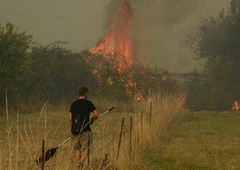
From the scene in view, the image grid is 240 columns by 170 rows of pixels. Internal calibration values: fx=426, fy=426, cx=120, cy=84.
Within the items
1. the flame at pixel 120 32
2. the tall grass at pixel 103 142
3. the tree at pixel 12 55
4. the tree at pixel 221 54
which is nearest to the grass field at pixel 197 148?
the tall grass at pixel 103 142

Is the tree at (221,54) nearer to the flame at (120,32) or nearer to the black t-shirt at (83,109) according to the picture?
the flame at (120,32)

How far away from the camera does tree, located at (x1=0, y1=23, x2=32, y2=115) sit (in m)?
23.6

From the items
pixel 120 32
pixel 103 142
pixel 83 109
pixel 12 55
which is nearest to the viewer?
pixel 103 142

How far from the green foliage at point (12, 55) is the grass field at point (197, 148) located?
9765 mm

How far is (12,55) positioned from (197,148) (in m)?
14.3

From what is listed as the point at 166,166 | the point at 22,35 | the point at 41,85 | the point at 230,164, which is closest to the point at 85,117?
the point at 166,166

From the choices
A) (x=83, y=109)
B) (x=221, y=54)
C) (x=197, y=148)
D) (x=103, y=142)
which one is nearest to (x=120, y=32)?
(x=221, y=54)

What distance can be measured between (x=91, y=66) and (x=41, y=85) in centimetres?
461

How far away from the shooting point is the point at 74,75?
31109 millimetres

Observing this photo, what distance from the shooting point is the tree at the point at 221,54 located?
36.9 meters

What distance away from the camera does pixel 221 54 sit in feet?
136

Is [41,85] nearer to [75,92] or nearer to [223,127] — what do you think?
[75,92]

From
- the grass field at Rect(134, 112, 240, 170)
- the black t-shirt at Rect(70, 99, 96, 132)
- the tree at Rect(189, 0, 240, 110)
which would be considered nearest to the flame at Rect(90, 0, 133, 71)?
the tree at Rect(189, 0, 240, 110)

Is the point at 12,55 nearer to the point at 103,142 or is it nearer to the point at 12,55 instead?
the point at 12,55
